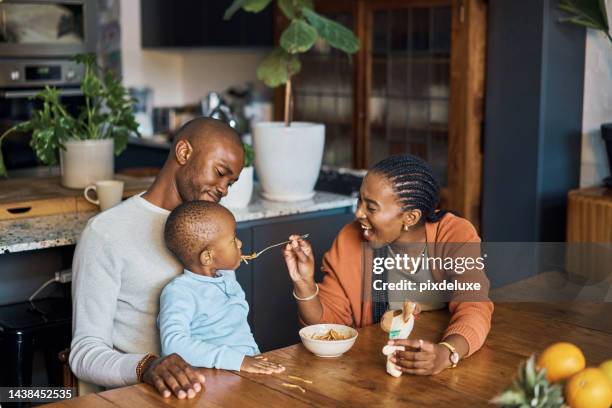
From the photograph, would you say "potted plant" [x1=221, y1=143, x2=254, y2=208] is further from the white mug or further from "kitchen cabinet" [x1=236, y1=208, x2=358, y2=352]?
the white mug

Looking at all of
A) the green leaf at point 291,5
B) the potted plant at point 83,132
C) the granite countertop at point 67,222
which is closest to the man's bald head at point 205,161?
the granite countertop at point 67,222

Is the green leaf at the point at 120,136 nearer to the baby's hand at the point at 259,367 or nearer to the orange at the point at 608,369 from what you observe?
the baby's hand at the point at 259,367

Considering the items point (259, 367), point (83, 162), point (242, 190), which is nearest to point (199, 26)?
point (83, 162)

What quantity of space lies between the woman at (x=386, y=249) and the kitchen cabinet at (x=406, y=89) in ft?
7.37

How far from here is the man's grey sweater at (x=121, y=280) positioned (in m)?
2.11

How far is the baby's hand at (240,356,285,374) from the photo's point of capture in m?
1.80

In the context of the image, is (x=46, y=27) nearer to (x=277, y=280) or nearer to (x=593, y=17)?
(x=277, y=280)

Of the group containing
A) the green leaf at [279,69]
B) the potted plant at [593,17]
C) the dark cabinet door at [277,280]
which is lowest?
the dark cabinet door at [277,280]

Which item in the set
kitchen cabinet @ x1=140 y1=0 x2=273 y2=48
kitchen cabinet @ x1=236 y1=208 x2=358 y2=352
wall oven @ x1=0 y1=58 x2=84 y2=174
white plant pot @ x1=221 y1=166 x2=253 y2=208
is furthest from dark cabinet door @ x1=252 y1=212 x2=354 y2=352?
kitchen cabinet @ x1=140 y1=0 x2=273 y2=48

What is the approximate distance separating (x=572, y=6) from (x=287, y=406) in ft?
9.00

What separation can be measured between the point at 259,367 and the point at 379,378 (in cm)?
24

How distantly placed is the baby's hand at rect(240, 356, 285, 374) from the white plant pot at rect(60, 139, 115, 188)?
165 cm

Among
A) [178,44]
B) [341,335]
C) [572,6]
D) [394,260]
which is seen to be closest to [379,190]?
[394,260]

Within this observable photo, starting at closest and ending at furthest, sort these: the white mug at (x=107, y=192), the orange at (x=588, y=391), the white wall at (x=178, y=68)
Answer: the orange at (x=588, y=391), the white mug at (x=107, y=192), the white wall at (x=178, y=68)
